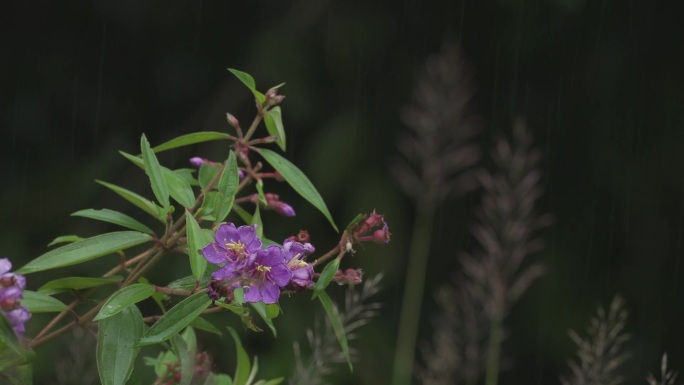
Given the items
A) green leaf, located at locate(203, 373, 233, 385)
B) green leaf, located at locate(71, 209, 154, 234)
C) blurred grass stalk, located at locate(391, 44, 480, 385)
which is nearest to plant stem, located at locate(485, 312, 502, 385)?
blurred grass stalk, located at locate(391, 44, 480, 385)

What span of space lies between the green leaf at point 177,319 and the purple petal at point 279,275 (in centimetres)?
7

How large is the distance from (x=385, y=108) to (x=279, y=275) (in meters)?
2.28

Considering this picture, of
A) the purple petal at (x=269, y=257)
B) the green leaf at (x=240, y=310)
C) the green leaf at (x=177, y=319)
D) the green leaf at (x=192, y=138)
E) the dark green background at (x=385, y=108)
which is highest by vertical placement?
the dark green background at (x=385, y=108)

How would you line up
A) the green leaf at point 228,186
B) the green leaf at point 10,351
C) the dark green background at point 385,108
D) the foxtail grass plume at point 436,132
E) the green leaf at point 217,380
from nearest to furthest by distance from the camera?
the green leaf at point 10,351 < the green leaf at point 228,186 < the green leaf at point 217,380 < the foxtail grass plume at point 436,132 < the dark green background at point 385,108

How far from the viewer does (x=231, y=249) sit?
1.11m

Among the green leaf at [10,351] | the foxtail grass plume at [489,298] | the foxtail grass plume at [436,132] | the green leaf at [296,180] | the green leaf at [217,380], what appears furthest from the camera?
the foxtail grass plume at [436,132]

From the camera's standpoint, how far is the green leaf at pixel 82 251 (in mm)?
1174

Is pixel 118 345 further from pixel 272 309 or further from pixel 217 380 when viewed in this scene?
pixel 217 380

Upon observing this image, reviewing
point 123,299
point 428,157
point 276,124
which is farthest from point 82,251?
point 428,157

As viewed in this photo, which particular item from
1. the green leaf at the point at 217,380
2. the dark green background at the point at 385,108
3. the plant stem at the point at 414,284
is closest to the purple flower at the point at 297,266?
the green leaf at the point at 217,380

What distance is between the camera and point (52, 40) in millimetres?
3330

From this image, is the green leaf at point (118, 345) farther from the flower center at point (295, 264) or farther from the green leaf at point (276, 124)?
the green leaf at point (276, 124)

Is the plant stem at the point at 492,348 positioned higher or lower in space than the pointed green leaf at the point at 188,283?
higher

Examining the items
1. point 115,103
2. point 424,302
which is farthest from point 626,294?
point 115,103
